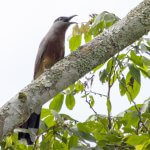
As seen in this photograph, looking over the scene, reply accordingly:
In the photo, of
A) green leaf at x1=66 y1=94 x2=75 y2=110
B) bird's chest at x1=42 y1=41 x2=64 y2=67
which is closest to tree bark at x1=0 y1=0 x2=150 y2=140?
green leaf at x1=66 y1=94 x2=75 y2=110

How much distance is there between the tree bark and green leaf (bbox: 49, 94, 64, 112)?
0.74m

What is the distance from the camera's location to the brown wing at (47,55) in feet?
13.9

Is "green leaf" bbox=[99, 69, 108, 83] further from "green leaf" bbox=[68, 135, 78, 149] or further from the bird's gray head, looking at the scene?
the bird's gray head

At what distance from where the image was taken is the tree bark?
1.73 meters

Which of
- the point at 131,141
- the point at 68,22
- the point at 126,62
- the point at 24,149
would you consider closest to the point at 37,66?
the point at 68,22

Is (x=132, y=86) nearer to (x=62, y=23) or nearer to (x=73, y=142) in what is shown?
(x=73, y=142)

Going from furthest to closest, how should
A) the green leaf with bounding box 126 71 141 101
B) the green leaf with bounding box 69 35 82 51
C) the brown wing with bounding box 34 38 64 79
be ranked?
1. the brown wing with bounding box 34 38 64 79
2. the green leaf with bounding box 126 71 141 101
3. the green leaf with bounding box 69 35 82 51

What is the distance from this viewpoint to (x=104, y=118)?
257cm

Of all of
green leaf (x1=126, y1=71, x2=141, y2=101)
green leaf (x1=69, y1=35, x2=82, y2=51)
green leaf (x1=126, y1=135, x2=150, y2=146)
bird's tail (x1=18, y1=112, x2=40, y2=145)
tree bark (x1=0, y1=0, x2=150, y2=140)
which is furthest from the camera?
green leaf (x1=126, y1=71, x2=141, y2=101)

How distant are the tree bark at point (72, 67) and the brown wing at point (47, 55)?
6.84 feet

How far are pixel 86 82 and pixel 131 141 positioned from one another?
2.94 ft

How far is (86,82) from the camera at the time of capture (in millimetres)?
2811

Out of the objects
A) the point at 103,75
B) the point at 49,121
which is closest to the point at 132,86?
the point at 103,75

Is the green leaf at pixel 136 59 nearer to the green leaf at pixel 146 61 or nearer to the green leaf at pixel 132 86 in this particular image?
the green leaf at pixel 146 61
